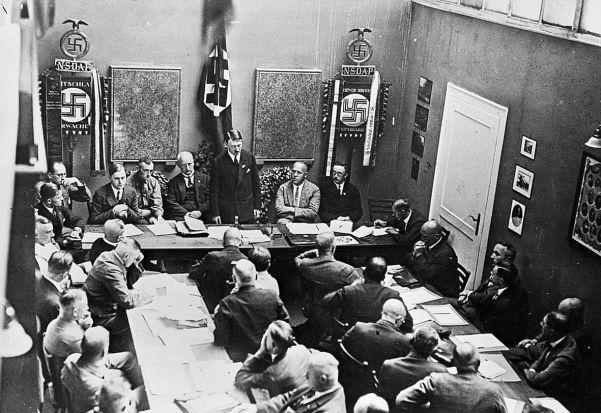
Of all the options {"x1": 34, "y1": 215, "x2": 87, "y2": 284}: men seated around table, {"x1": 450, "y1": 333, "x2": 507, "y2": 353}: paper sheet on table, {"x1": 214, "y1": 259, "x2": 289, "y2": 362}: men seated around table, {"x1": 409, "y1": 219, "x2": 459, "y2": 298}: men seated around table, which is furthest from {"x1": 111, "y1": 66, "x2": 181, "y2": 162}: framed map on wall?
{"x1": 450, "y1": 333, "x2": 507, "y2": 353}: paper sheet on table

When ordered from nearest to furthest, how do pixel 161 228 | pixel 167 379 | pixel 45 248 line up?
1. pixel 167 379
2. pixel 45 248
3. pixel 161 228

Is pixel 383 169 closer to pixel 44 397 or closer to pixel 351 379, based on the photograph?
pixel 351 379

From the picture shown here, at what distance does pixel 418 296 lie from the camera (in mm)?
7914

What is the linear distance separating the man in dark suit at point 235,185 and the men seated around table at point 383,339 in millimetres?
3723

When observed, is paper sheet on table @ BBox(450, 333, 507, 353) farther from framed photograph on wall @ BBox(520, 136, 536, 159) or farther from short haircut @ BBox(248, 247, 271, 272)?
A: framed photograph on wall @ BBox(520, 136, 536, 159)

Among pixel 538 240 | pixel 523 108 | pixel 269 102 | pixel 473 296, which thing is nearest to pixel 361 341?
pixel 473 296

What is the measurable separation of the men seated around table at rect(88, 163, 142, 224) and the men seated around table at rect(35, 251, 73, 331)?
1.93 m

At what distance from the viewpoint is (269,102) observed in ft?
35.1

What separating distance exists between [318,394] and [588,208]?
3249 mm

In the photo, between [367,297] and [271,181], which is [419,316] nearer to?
[367,297]

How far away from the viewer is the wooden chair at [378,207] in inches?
420

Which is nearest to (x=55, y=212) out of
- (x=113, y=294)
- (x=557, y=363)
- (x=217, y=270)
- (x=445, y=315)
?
(x=113, y=294)

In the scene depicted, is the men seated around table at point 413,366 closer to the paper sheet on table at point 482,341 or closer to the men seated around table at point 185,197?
the paper sheet on table at point 482,341

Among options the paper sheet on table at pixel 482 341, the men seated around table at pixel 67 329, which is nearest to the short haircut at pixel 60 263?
the men seated around table at pixel 67 329
